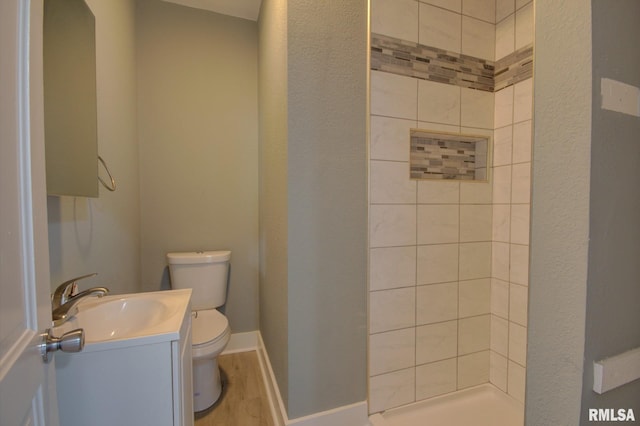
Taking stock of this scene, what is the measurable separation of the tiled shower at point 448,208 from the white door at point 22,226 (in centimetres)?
126

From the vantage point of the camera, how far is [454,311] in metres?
1.72

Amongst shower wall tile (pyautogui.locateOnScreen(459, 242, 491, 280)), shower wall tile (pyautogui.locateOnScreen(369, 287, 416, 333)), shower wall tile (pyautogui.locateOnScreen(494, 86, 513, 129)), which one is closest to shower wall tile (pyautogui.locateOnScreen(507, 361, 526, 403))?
shower wall tile (pyautogui.locateOnScreen(459, 242, 491, 280))

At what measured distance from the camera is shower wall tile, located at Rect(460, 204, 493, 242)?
172 cm

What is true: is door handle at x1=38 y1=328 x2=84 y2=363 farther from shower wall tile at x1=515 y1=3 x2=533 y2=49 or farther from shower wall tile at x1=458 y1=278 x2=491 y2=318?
shower wall tile at x1=515 y1=3 x2=533 y2=49

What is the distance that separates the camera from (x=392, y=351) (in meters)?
1.57

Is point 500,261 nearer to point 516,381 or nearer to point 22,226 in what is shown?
point 516,381

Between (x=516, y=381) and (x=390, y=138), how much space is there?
1.63 metres

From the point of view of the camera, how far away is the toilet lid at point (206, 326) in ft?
5.10

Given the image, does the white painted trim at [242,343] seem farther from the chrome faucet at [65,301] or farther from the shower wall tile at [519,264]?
the shower wall tile at [519,264]

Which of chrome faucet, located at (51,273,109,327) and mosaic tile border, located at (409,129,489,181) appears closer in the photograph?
chrome faucet, located at (51,273,109,327)

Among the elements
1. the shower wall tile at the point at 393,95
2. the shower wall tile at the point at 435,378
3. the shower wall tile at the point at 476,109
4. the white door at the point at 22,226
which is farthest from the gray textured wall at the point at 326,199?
the white door at the point at 22,226

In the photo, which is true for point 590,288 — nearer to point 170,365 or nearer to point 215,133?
point 170,365

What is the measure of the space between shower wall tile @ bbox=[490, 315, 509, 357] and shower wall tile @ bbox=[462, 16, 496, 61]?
168 cm

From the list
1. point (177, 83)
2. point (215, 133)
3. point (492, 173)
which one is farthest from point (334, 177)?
point (177, 83)
